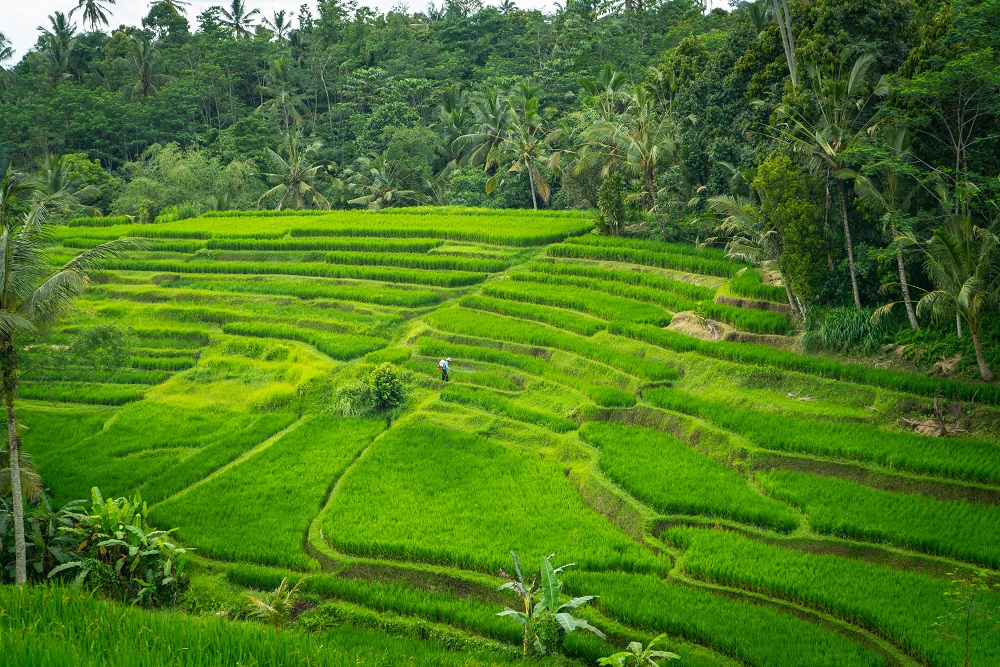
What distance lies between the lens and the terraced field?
1090 centimetres

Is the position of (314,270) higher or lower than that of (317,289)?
higher

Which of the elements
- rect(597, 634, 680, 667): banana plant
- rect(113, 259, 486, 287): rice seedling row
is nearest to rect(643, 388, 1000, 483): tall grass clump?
rect(597, 634, 680, 667): banana plant

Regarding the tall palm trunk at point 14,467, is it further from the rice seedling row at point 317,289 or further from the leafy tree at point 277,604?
the rice seedling row at point 317,289

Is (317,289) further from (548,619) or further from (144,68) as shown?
(144,68)

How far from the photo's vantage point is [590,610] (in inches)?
425

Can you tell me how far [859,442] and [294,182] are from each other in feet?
106

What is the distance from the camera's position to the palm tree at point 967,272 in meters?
14.5

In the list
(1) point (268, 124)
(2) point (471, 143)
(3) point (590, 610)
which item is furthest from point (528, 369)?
(1) point (268, 124)

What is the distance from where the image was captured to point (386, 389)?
18234mm

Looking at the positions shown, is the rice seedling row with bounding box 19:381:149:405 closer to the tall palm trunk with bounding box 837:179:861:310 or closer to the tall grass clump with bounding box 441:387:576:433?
the tall grass clump with bounding box 441:387:576:433

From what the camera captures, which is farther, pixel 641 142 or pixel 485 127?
pixel 485 127

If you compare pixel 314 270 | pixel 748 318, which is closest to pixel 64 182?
pixel 314 270

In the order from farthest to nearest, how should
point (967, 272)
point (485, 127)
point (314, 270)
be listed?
point (485, 127), point (314, 270), point (967, 272)

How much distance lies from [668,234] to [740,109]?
4354mm
